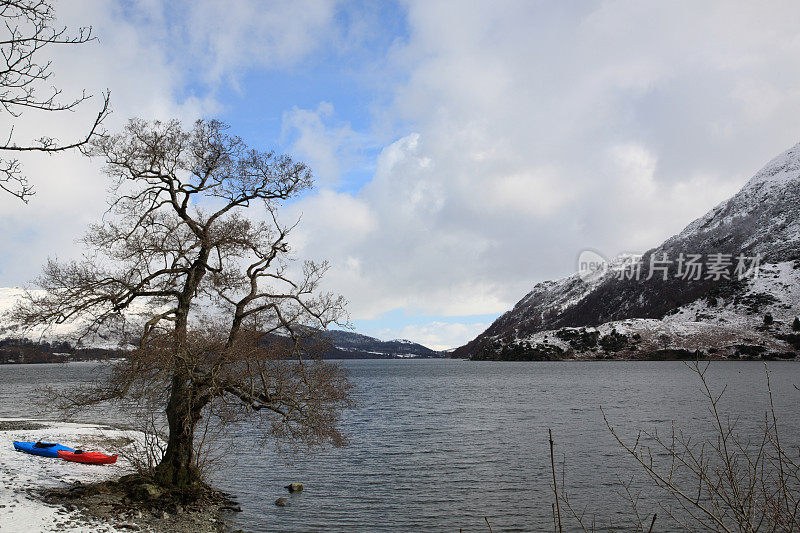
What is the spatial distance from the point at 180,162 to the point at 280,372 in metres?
9.25

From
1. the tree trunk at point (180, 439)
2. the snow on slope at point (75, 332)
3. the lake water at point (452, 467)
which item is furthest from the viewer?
the lake water at point (452, 467)

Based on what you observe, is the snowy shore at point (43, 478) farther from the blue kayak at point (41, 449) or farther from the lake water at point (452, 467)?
the lake water at point (452, 467)

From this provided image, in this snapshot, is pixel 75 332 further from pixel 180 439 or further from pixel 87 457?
pixel 87 457

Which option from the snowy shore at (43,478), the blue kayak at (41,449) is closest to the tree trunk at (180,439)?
the snowy shore at (43,478)

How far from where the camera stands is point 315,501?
2691cm

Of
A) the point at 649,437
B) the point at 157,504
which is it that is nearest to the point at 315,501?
the point at 157,504

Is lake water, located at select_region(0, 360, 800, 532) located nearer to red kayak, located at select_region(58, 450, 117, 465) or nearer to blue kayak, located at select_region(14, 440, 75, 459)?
red kayak, located at select_region(58, 450, 117, 465)

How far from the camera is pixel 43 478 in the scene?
21.8m

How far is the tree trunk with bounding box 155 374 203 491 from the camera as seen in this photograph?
2000 cm

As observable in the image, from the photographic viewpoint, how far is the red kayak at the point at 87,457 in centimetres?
2596

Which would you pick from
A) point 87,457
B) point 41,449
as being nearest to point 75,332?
point 87,457

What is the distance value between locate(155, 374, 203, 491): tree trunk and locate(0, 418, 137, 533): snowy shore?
3.63 m

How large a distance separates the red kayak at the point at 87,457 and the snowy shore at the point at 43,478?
0.34 meters

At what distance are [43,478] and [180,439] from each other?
20.4ft
